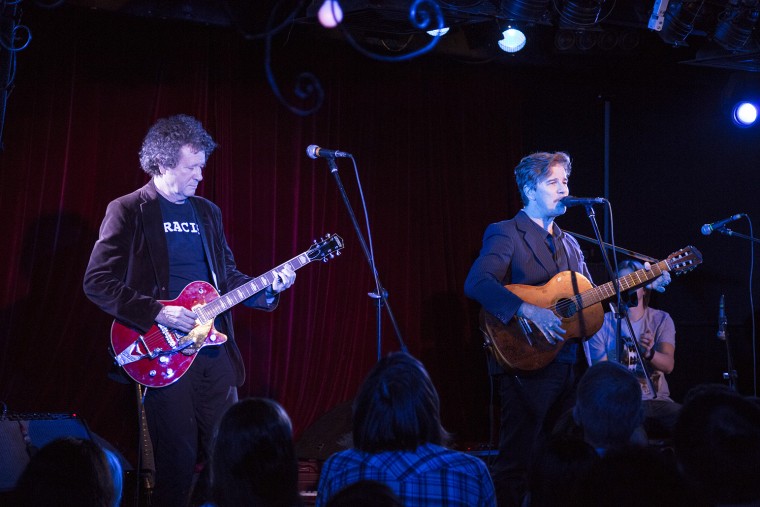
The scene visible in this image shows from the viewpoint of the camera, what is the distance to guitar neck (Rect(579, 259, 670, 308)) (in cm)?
523

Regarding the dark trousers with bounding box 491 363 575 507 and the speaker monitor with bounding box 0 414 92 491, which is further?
the dark trousers with bounding box 491 363 575 507

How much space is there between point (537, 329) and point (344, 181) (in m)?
2.90

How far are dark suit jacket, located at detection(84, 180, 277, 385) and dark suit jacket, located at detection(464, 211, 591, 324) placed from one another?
61.9 inches

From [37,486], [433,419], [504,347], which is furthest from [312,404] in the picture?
[37,486]

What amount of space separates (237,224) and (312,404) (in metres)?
1.70

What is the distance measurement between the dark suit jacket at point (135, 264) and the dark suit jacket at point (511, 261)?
1.57 meters

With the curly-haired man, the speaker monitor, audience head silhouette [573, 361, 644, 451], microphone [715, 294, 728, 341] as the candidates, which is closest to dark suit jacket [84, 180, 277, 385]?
the curly-haired man

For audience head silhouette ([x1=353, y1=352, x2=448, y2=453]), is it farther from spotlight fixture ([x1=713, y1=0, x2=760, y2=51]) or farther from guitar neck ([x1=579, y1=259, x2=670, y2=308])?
spotlight fixture ([x1=713, y1=0, x2=760, y2=51])

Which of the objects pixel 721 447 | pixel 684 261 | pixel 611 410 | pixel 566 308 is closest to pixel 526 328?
pixel 566 308

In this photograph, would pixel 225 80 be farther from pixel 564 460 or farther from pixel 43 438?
pixel 564 460

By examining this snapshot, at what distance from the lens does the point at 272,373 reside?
6.91 m

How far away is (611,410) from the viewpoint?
301 centimetres

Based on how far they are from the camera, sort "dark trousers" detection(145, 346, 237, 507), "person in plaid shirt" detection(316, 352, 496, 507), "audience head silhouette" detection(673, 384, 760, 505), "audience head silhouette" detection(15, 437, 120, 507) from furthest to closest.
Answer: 1. "dark trousers" detection(145, 346, 237, 507)
2. "person in plaid shirt" detection(316, 352, 496, 507)
3. "audience head silhouette" detection(673, 384, 760, 505)
4. "audience head silhouette" detection(15, 437, 120, 507)

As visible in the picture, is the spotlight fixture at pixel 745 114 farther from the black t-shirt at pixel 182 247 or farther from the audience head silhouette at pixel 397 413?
the audience head silhouette at pixel 397 413
